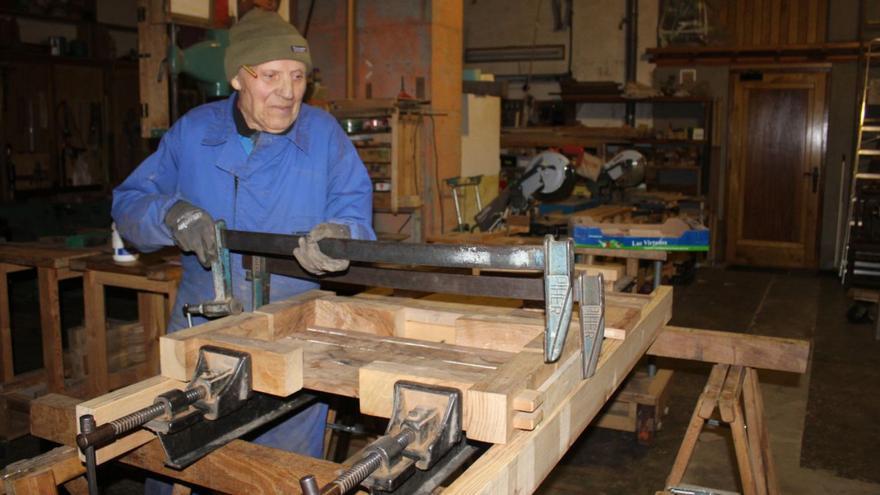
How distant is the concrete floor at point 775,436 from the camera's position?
322 centimetres

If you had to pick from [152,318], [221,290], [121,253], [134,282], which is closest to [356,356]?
[221,290]

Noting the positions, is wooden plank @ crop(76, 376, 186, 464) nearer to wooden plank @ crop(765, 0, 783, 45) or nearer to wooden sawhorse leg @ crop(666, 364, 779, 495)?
wooden sawhorse leg @ crop(666, 364, 779, 495)

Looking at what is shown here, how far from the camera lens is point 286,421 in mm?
2047

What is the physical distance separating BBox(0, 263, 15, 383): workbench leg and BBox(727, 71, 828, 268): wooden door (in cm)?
722

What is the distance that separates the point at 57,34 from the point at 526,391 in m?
9.13

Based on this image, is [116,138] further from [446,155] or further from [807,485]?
[807,485]

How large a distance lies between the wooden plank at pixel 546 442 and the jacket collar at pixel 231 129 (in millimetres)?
995

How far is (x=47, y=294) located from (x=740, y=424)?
305cm

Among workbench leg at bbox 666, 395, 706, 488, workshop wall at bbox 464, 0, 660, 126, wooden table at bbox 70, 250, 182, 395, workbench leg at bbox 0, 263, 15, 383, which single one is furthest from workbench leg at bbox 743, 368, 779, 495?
workshop wall at bbox 464, 0, 660, 126

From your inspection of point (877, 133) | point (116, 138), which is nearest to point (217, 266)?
point (877, 133)

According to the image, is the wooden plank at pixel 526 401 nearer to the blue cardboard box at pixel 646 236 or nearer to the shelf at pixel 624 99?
the blue cardboard box at pixel 646 236

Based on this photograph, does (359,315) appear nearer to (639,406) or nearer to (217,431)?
(217,431)

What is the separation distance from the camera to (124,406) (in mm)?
1235

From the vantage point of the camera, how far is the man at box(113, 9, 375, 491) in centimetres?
189
